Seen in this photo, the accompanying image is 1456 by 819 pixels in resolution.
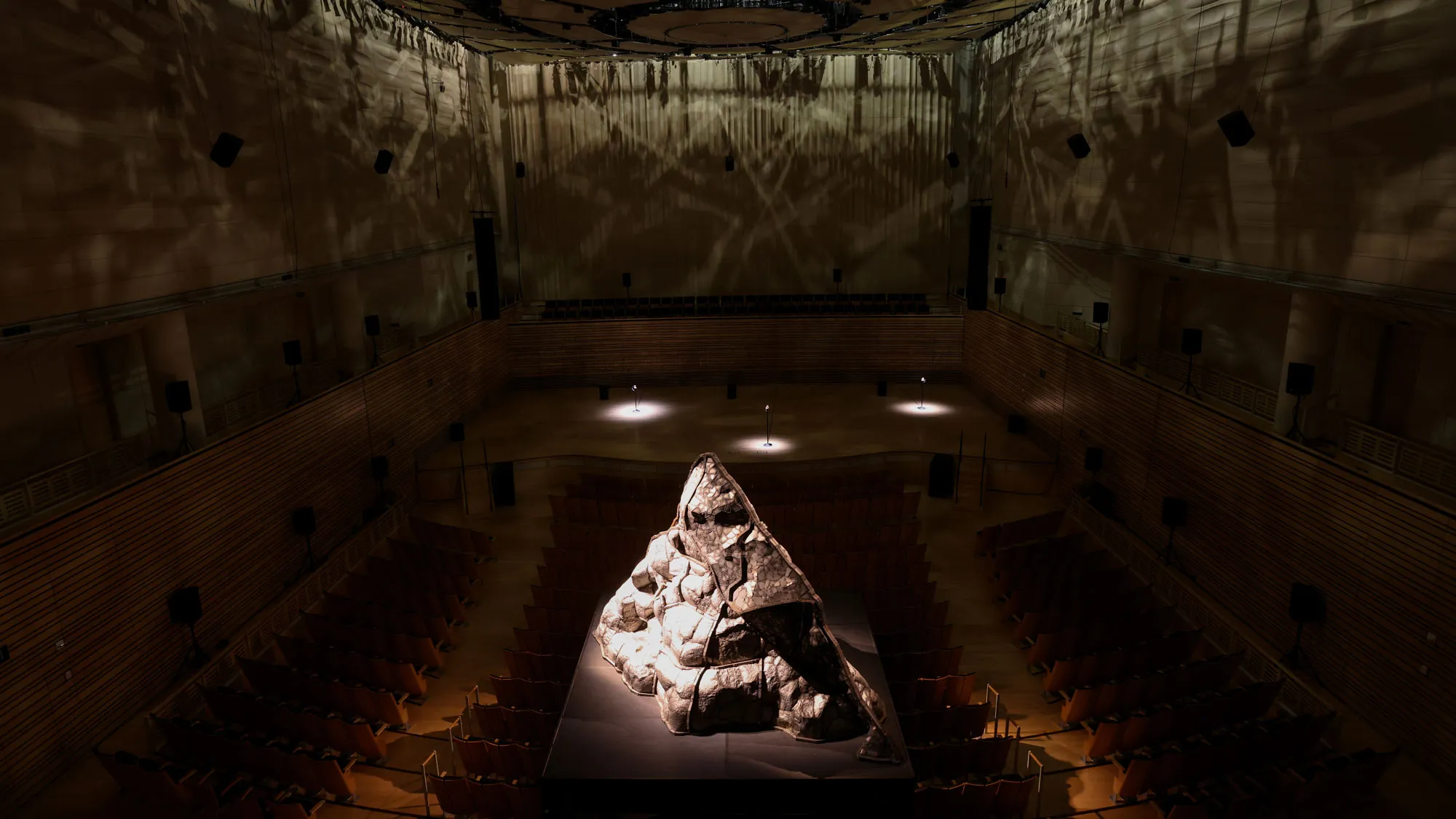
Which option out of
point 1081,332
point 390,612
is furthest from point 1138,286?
point 390,612

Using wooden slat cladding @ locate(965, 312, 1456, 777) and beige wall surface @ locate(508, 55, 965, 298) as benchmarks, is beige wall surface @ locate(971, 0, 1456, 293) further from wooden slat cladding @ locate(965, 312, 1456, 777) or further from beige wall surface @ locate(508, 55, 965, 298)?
beige wall surface @ locate(508, 55, 965, 298)

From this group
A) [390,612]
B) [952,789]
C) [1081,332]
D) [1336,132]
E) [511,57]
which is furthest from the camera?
[511,57]

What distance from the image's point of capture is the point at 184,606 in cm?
841

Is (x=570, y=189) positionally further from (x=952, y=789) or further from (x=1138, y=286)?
(x=952, y=789)

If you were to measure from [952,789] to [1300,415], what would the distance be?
5.62m

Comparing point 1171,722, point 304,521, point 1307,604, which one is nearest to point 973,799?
point 1171,722

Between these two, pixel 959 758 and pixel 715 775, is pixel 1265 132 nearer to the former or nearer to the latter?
pixel 959 758

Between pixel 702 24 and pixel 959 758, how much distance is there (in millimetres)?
11444

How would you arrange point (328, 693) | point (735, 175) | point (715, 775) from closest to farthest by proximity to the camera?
point (715, 775) → point (328, 693) → point (735, 175)

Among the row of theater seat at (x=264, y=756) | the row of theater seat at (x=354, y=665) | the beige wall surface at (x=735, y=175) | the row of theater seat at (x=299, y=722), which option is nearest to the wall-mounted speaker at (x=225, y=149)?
the row of theater seat at (x=354, y=665)

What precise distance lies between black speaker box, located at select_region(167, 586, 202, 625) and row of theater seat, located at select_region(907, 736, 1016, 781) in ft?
23.4

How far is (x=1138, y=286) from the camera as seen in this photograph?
12.0m

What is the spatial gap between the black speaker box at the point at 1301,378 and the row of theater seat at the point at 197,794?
31.2 feet

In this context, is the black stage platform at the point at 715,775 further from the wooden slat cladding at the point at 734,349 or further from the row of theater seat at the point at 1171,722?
the wooden slat cladding at the point at 734,349
